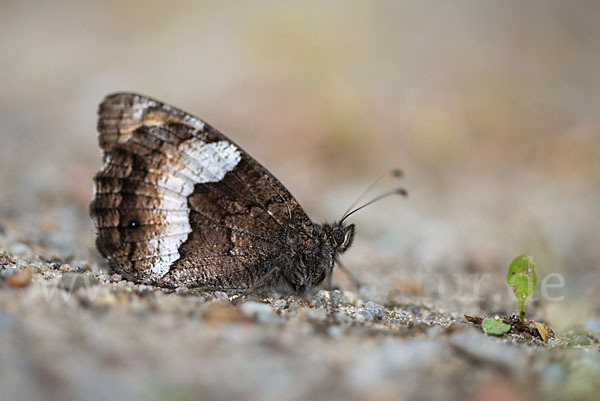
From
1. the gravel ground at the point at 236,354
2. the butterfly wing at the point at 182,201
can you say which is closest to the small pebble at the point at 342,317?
the gravel ground at the point at 236,354

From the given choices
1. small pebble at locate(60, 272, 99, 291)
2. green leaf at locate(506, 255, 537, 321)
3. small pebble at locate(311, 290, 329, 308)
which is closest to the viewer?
small pebble at locate(60, 272, 99, 291)

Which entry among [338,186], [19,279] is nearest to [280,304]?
[19,279]

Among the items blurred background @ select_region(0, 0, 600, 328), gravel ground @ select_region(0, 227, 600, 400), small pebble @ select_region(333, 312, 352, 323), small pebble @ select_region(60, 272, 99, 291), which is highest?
blurred background @ select_region(0, 0, 600, 328)

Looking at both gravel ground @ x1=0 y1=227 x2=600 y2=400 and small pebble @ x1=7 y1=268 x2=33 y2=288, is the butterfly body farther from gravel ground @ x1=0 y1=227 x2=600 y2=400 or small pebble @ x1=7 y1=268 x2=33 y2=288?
small pebble @ x1=7 y1=268 x2=33 y2=288

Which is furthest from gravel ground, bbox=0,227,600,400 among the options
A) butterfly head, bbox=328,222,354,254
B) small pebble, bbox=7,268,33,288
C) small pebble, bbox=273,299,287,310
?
butterfly head, bbox=328,222,354,254

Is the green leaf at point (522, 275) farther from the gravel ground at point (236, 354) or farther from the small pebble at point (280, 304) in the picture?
the small pebble at point (280, 304)

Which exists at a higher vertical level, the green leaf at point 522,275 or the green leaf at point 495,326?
the green leaf at point 522,275

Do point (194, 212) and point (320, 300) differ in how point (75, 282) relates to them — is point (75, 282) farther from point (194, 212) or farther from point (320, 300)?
point (320, 300)

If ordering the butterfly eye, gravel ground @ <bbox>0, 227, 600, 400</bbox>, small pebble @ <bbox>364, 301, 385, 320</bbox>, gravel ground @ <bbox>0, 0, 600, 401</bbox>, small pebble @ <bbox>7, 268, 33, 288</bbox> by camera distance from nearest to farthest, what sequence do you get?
gravel ground @ <bbox>0, 227, 600, 400</bbox> < gravel ground @ <bbox>0, 0, 600, 401</bbox> < small pebble @ <bbox>7, 268, 33, 288</bbox> < small pebble @ <bbox>364, 301, 385, 320</bbox> < the butterfly eye
